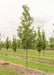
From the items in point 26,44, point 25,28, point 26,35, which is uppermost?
point 25,28

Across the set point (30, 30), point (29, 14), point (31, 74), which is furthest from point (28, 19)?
point (31, 74)

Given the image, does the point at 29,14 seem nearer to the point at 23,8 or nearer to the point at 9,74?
the point at 23,8

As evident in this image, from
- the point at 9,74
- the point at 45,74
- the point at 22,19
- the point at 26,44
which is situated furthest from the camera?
the point at 22,19

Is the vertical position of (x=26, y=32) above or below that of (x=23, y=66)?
above

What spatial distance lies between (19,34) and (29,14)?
334cm

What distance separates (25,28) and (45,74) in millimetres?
6496

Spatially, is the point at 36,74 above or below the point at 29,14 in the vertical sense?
below

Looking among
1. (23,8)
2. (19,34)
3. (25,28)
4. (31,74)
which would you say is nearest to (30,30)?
(25,28)

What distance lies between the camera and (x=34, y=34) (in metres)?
13.2

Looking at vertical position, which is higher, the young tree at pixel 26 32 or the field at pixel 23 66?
the young tree at pixel 26 32

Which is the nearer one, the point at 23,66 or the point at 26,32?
the point at 26,32

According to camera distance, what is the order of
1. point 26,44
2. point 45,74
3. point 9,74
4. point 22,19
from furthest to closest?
point 22,19 < point 26,44 < point 45,74 < point 9,74

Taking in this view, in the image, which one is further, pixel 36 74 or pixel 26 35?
pixel 26 35

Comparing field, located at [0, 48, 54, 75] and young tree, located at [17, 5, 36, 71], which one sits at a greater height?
young tree, located at [17, 5, 36, 71]
